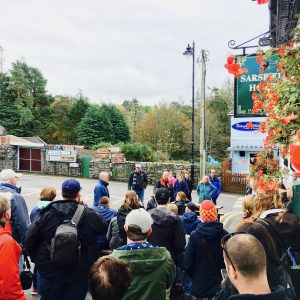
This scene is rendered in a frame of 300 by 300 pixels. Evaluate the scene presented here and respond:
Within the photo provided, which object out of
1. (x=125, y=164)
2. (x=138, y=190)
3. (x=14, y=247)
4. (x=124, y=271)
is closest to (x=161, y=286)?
(x=124, y=271)

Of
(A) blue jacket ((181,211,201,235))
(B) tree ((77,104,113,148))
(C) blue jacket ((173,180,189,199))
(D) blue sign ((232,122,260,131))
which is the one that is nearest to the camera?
(D) blue sign ((232,122,260,131))

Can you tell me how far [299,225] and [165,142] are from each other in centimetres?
3633

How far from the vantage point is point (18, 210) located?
14.9 ft

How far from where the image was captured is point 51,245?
3471 mm

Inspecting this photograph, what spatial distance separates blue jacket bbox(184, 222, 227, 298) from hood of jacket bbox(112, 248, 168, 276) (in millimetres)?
1054

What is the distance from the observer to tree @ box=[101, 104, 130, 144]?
45.1m

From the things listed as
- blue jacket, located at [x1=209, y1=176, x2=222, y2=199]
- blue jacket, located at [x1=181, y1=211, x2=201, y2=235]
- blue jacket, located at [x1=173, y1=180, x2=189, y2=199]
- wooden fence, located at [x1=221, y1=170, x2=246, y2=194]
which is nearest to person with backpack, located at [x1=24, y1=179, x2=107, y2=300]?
blue jacket, located at [x1=181, y1=211, x2=201, y2=235]

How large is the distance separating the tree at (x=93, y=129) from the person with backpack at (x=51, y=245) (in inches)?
1553

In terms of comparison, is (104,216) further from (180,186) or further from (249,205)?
(180,186)

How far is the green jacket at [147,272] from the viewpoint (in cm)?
→ 275

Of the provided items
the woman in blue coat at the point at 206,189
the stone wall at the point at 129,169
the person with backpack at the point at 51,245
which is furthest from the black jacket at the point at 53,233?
the stone wall at the point at 129,169

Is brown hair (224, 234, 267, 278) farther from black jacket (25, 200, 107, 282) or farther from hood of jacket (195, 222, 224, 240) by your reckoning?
black jacket (25, 200, 107, 282)

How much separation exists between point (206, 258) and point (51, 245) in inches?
66.2

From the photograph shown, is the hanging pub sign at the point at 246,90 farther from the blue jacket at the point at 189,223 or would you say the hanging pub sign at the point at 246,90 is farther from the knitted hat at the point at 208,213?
the knitted hat at the point at 208,213
